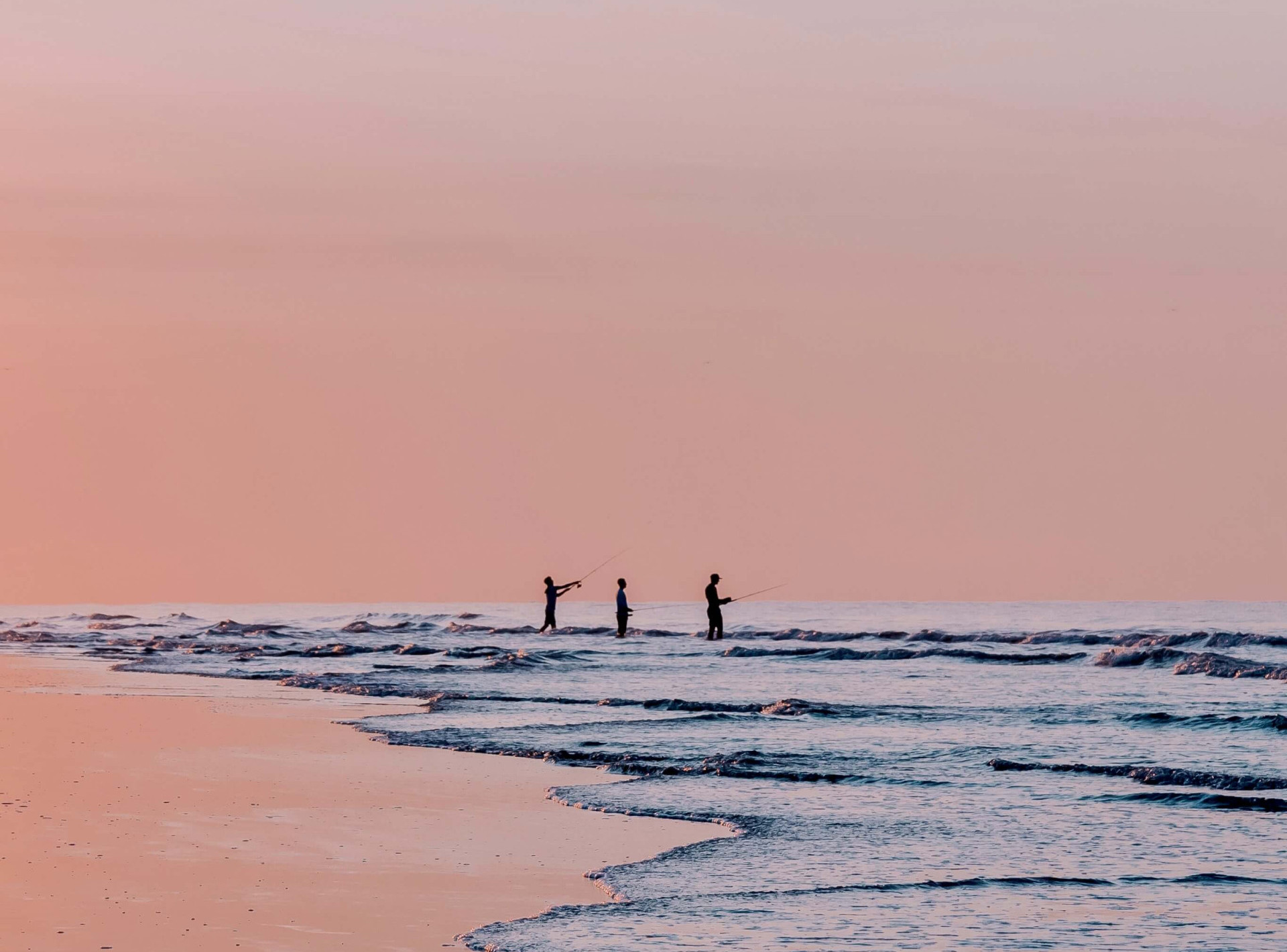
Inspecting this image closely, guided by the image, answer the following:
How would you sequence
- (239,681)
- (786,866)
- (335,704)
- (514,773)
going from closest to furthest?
(786,866), (514,773), (335,704), (239,681)

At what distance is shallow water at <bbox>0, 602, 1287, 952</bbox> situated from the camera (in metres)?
8.52

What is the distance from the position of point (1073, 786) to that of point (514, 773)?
195 inches

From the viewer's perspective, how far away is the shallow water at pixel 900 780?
8.52 m

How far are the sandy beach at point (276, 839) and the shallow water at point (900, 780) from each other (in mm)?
573

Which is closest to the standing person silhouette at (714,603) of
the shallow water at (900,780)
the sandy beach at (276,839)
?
the shallow water at (900,780)

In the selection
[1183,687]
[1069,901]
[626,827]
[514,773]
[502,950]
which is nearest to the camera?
[502,950]

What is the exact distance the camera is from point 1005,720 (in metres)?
20.3

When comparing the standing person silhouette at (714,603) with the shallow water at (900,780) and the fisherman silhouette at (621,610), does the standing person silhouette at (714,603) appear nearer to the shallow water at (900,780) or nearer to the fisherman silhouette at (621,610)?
the fisherman silhouette at (621,610)

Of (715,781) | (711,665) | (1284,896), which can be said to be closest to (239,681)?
(711,665)

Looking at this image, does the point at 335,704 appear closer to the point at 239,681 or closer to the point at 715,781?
the point at 239,681

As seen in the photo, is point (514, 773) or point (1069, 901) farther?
point (514, 773)

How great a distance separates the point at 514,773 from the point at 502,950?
7.19 m

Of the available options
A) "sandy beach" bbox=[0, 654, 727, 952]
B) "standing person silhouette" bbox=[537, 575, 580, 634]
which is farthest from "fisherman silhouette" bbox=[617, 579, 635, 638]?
"sandy beach" bbox=[0, 654, 727, 952]

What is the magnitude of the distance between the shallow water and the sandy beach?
1.88 feet
